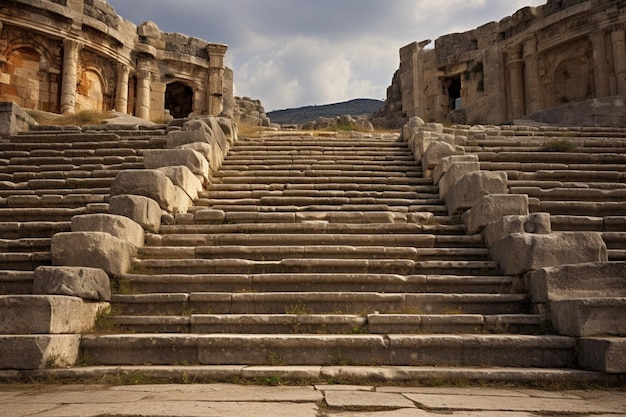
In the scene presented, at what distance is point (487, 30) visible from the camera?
992 inches

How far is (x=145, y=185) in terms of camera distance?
760 cm

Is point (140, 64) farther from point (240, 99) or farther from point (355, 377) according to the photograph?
point (355, 377)

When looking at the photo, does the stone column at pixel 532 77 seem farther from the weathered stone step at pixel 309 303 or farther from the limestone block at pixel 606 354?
the limestone block at pixel 606 354

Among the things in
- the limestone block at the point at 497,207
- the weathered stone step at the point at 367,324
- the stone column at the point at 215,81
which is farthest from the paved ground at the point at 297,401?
the stone column at the point at 215,81

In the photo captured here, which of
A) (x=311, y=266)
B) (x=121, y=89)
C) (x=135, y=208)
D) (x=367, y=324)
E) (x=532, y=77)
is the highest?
(x=532, y=77)

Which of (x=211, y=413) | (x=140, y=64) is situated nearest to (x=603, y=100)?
(x=211, y=413)

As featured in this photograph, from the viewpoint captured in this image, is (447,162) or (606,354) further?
(447,162)

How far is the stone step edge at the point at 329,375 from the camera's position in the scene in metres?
4.29

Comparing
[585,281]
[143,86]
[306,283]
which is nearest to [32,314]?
[306,283]

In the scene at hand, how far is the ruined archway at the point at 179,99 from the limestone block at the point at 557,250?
80.6 ft

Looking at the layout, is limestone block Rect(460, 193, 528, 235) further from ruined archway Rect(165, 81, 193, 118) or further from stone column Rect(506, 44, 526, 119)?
ruined archway Rect(165, 81, 193, 118)

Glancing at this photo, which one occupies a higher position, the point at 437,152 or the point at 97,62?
the point at 97,62

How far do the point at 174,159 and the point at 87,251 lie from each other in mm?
3552

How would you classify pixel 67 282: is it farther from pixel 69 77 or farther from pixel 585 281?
pixel 69 77
